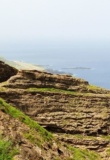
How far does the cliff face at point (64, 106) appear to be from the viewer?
4831cm

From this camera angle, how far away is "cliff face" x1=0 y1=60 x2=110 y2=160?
48.3 metres

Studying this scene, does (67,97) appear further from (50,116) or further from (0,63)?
(0,63)

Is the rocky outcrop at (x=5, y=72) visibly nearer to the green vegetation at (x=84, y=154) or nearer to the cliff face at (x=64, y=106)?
the cliff face at (x=64, y=106)

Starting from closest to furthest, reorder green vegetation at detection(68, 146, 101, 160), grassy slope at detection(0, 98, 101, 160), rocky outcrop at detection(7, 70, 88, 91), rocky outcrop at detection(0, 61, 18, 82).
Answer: grassy slope at detection(0, 98, 101, 160), green vegetation at detection(68, 146, 101, 160), rocky outcrop at detection(7, 70, 88, 91), rocky outcrop at detection(0, 61, 18, 82)

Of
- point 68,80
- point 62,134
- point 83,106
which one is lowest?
point 62,134

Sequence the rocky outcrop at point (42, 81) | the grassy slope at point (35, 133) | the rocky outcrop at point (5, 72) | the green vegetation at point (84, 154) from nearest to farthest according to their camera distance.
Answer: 1. the grassy slope at point (35, 133)
2. the green vegetation at point (84, 154)
3. the rocky outcrop at point (42, 81)
4. the rocky outcrop at point (5, 72)

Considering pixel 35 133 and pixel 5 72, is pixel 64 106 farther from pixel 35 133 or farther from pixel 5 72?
pixel 35 133

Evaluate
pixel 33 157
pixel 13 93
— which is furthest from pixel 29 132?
pixel 13 93

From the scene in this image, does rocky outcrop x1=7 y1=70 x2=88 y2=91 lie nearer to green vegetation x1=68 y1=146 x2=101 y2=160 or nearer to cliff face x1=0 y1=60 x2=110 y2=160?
cliff face x1=0 y1=60 x2=110 y2=160

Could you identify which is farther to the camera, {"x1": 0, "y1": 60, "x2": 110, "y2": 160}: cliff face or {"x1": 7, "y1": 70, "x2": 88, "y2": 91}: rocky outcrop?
{"x1": 7, "y1": 70, "x2": 88, "y2": 91}: rocky outcrop

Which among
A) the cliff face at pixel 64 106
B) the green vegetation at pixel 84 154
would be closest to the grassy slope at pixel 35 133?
the green vegetation at pixel 84 154

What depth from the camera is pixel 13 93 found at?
48.2m

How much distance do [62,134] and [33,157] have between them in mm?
29170

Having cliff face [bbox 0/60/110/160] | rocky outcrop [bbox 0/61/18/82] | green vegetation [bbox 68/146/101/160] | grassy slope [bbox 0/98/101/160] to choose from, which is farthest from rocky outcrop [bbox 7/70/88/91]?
green vegetation [bbox 68/146/101/160]
